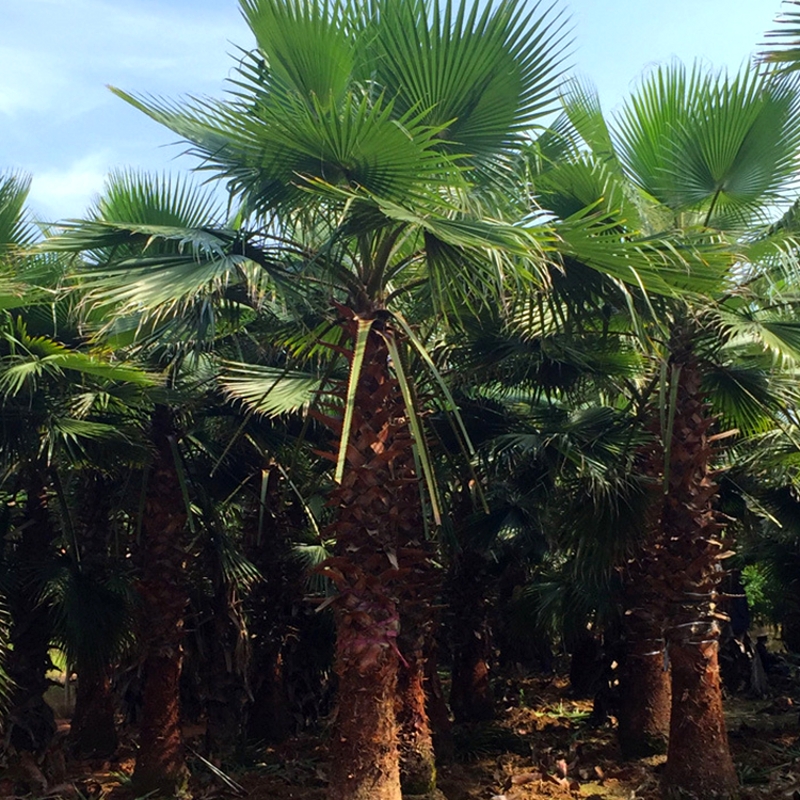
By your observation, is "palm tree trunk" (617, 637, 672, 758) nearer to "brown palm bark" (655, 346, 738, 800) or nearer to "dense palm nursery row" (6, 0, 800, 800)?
"dense palm nursery row" (6, 0, 800, 800)

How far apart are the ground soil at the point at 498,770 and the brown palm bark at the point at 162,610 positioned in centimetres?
37

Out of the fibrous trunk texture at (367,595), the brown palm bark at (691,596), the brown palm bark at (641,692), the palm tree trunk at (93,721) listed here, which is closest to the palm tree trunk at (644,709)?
the brown palm bark at (641,692)

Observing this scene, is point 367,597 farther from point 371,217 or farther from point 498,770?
point 498,770

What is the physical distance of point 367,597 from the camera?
5.78m

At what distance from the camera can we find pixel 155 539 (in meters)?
8.46

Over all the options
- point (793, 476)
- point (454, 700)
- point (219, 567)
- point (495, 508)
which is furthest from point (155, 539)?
point (793, 476)

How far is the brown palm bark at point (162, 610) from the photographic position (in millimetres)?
8273

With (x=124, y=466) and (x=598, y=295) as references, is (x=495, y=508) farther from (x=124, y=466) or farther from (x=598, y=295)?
(x=598, y=295)

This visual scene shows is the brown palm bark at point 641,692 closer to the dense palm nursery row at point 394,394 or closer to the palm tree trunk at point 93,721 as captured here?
the dense palm nursery row at point 394,394

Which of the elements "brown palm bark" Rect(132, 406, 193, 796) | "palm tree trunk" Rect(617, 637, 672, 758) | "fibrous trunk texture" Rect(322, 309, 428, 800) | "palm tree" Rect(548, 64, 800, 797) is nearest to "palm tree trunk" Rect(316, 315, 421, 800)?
"fibrous trunk texture" Rect(322, 309, 428, 800)

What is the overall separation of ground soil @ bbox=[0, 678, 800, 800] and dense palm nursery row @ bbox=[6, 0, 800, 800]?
262mm

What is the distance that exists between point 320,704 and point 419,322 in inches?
264

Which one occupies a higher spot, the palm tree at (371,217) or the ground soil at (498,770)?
the palm tree at (371,217)

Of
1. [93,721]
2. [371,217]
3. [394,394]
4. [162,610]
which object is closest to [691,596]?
[394,394]
